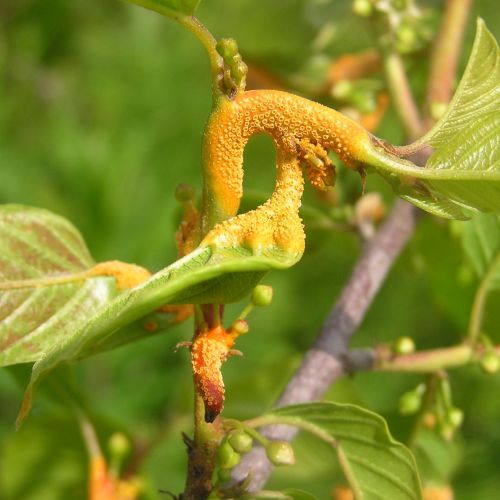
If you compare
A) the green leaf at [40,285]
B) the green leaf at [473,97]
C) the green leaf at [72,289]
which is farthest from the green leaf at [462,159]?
the green leaf at [40,285]

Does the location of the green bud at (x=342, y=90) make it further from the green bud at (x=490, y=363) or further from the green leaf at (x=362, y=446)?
the green leaf at (x=362, y=446)

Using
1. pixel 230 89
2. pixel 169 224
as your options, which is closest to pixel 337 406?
pixel 230 89

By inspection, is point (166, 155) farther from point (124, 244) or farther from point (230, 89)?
point (230, 89)

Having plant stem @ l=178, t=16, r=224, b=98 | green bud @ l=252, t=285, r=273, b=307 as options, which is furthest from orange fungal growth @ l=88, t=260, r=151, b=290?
plant stem @ l=178, t=16, r=224, b=98

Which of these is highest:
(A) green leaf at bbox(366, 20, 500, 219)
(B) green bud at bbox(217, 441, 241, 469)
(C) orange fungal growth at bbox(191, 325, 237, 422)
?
(A) green leaf at bbox(366, 20, 500, 219)

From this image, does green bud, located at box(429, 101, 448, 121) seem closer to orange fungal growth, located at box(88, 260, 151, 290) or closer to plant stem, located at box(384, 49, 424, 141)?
plant stem, located at box(384, 49, 424, 141)

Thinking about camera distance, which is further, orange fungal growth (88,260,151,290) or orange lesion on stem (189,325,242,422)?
orange fungal growth (88,260,151,290)
